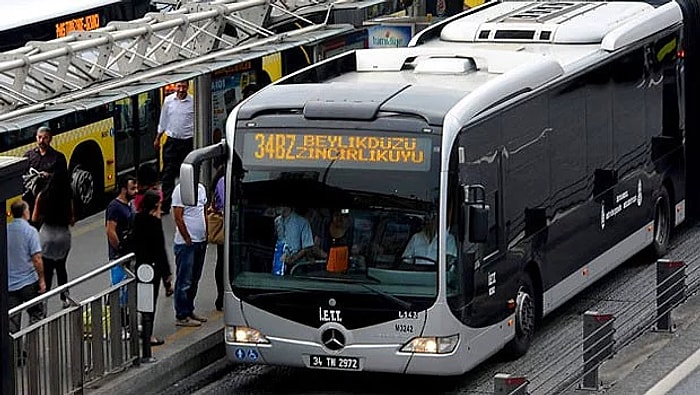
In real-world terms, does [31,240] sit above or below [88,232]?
above

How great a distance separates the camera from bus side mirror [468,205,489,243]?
14.7m

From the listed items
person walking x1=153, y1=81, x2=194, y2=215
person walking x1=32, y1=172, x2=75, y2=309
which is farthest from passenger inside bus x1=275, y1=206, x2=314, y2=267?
person walking x1=153, y1=81, x2=194, y2=215

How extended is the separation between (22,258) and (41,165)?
2.85 meters

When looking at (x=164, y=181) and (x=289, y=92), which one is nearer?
(x=289, y=92)

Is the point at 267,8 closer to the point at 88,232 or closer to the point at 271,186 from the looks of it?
the point at 88,232

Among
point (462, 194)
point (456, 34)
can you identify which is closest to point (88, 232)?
point (456, 34)

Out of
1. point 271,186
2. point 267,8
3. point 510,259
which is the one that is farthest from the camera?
point 267,8

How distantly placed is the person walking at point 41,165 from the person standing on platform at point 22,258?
227 centimetres

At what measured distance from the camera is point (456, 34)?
19219 millimetres

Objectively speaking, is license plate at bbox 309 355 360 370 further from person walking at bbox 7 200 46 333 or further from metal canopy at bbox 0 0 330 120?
metal canopy at bbox 0 0 330 120

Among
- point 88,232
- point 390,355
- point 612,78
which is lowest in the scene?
point 88,232

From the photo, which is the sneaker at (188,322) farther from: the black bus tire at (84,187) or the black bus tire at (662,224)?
the black bus tire at (662,224)

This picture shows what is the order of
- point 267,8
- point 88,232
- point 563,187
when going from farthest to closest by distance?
point 88,232, point 267,8, point 563,187

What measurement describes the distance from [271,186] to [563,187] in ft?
12.1
